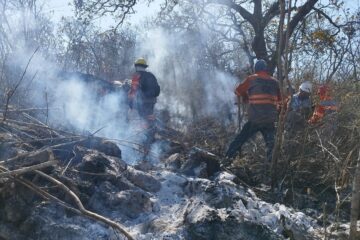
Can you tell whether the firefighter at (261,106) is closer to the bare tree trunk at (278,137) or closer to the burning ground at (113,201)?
the bare tree trunk at (278,137)

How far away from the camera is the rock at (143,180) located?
4520 mm

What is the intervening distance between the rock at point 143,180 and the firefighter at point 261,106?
177 centimetres

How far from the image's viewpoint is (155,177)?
4.70 m

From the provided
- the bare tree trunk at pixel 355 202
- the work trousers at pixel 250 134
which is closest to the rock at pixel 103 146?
the work trousers at pixel 250 134

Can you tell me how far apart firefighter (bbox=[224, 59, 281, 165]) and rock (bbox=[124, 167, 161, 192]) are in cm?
177

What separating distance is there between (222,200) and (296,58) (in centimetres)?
354

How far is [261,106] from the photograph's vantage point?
6203 millimetres

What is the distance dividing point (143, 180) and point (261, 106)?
241 cm

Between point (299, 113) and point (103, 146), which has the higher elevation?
point (299, 113)

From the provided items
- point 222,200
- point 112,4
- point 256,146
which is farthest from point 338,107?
point 112,4

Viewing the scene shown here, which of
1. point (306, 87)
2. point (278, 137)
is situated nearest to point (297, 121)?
point (306, 87)

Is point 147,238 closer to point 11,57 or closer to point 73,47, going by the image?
point 11,57

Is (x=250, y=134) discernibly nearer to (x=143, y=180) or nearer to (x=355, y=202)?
(x=143, y=180)

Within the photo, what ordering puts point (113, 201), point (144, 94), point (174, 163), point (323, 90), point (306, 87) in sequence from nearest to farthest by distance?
point (113, 201) → point (174, 163) → point (323, 90) → point (306, 87) → point (144, 94)
